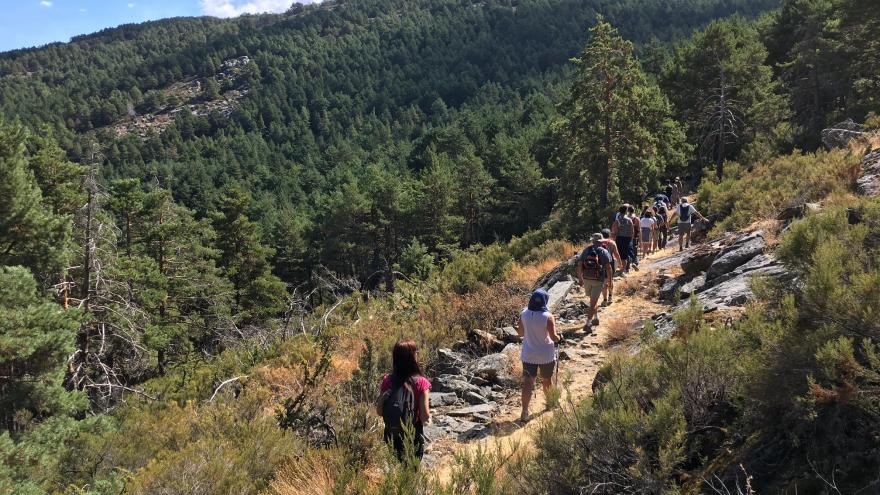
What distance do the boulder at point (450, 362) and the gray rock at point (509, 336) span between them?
2.84 ft

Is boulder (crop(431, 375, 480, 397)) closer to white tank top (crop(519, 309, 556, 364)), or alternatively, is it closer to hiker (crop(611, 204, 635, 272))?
white tank top (crop(519, 309, 556, 364))

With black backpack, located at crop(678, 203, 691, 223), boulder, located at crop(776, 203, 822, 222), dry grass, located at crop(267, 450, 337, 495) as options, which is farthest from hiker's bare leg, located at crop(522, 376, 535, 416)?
black backpack, located at crop(678, 203, 691, 223)

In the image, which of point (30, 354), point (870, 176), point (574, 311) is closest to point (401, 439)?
point (574, 311)

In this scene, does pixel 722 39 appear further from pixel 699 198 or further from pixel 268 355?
pixel 268 355

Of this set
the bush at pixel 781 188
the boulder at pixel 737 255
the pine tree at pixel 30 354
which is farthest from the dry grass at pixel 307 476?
the bush at pixel 781 188

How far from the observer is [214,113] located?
15812cm

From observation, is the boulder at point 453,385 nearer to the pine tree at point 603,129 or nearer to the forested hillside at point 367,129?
the forested hillside at point 367,129

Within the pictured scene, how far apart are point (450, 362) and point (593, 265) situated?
2.64 metres

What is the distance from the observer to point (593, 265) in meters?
8.08

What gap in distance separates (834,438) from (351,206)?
45.6 metres

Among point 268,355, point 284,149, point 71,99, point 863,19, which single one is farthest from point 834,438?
point 71,99

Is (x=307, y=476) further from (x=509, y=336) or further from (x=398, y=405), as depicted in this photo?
(x=509, y=336)

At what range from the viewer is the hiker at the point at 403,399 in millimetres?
4195

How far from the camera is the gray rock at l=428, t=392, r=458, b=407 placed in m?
6.88
